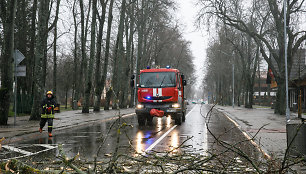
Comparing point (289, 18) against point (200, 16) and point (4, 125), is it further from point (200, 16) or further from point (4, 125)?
point (4, 125)

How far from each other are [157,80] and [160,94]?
2.78ft

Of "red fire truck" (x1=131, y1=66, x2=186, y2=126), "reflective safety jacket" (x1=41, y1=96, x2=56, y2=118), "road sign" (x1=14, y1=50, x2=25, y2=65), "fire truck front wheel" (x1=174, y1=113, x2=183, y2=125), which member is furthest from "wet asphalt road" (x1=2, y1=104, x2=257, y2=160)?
"road sign" (x1=14, y1=50, x2=25, y2=65)

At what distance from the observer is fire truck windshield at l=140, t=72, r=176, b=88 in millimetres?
17500

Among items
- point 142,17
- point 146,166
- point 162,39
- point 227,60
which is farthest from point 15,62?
point 227,60

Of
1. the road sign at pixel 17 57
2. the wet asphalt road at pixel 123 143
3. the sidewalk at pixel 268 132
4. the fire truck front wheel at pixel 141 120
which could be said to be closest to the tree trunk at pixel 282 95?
the sidewalk at pixel 268 132

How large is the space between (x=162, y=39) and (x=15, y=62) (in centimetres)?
3314

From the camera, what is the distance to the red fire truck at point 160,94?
17203 millimetres

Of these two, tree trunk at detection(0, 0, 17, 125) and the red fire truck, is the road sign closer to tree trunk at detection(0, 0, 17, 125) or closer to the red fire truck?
tree trunk at detection(0, 0, 17, 125)

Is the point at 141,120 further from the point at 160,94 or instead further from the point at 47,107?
the point at 47,107

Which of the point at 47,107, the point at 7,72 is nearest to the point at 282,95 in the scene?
the point at 47,107

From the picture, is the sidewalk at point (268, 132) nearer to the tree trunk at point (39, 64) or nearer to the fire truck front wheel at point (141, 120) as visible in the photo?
the fire truck front wheel at point (141, 120)

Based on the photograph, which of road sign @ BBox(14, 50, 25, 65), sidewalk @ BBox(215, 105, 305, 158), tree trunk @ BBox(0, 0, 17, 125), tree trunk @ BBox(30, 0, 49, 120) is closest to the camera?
sidewalk @ BBox(215, 105, 305, 158)

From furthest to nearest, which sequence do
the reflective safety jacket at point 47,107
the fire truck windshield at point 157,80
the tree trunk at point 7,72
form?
1. the fire truck windshield at point 157,80
2. the tree trunk at point 7,72
3. the reflective safety jacket at point 47,107

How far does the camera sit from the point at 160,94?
1730cm
